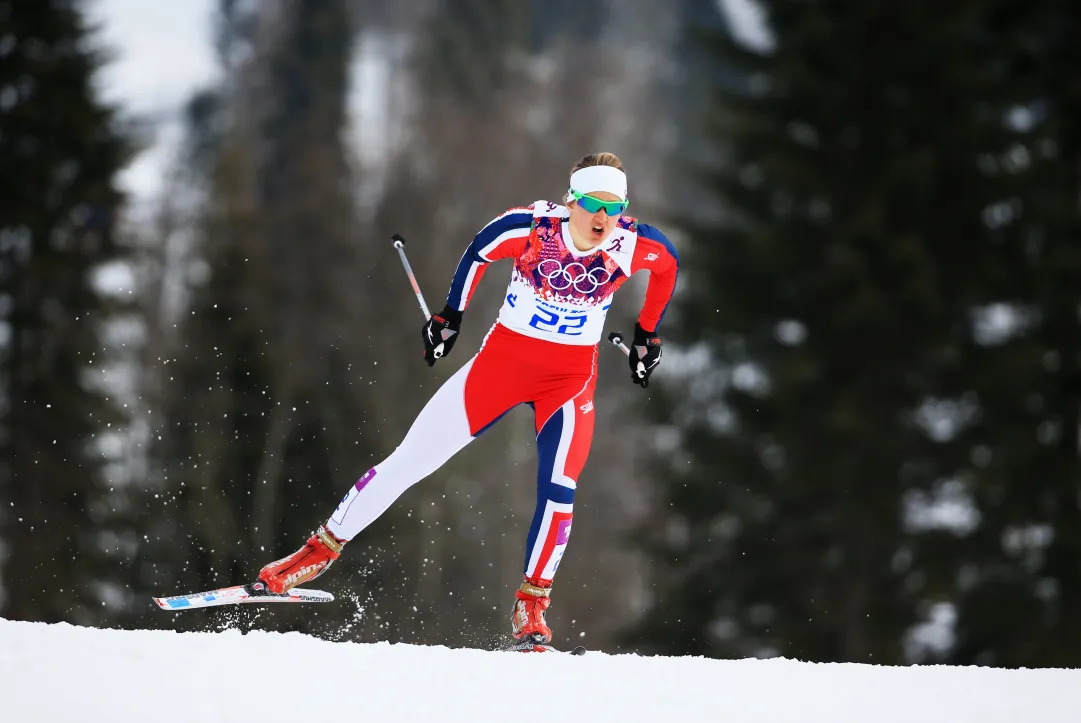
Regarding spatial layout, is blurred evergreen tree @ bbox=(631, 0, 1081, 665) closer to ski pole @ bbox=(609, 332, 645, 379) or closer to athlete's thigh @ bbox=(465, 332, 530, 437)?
ski pole @ bbox=(609, 332, 645, 379)

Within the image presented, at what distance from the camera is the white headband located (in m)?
5.28

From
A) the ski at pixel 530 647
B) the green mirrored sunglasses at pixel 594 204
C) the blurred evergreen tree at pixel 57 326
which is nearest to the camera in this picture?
the green mirrored sunglasses at pixel 594 204

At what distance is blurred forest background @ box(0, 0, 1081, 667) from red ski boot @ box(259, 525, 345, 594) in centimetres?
130

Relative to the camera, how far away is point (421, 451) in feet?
17.8

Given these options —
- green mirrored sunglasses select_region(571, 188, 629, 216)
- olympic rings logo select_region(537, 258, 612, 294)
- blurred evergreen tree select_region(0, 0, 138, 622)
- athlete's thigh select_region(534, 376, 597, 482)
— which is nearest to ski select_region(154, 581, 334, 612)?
athlete's thigh select_region(534, 376, 597, 482)

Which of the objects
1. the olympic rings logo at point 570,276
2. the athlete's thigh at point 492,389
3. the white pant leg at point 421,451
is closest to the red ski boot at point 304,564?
the white pant leg at point 421,451

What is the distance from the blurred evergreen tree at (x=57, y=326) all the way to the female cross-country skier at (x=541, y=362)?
11.1 metres

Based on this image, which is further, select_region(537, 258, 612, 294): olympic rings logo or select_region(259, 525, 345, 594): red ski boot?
select_region(259, 525, 345, 594): red ski boot

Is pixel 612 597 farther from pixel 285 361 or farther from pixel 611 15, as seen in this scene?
pixel 611 15

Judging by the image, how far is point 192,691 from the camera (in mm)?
4273

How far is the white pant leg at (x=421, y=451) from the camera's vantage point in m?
5.43

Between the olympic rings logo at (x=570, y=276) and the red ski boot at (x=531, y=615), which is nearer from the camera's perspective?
the olympic rings logo at (x=570, y=276)

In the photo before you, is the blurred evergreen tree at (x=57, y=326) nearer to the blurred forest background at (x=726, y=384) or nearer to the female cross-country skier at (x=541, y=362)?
the blurred forest background at (x=726, y=384)

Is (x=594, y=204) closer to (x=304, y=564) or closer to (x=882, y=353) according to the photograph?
(x=304, y=564)
